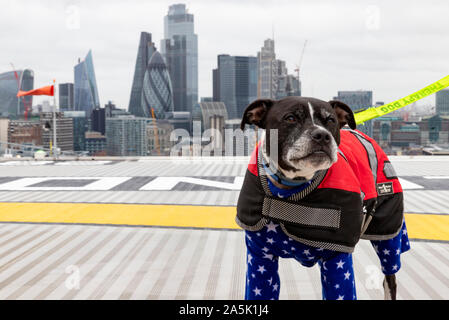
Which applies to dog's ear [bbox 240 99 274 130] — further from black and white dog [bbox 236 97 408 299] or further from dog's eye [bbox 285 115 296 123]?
dog's eye [bbox 285 115 296 123]

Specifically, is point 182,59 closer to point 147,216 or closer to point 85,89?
point 85,89

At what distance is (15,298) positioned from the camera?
3.03 m

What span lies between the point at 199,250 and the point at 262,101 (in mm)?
2219

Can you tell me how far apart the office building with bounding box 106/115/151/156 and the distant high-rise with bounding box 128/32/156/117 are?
63118mm

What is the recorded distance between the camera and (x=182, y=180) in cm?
843

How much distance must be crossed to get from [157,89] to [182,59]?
2056 cm

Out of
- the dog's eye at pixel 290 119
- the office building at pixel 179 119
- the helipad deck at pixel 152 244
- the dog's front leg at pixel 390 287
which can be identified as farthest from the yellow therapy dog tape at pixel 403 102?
the office building at pixel 179 119

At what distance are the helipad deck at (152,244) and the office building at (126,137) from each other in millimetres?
77529

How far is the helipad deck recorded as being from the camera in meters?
3.19

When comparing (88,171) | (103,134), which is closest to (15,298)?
(88,171)

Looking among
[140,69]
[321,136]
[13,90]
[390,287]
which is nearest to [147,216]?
[390,287]

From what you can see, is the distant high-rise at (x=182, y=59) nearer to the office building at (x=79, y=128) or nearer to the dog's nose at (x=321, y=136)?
→ the office building at (x=79, y=128)

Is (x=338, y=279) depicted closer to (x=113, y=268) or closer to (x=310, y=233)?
(x=310, y=233)

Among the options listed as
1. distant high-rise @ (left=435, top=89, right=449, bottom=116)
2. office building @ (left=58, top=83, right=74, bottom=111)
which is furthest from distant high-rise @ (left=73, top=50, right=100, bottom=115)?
distant high-rise @ (left=435, top=89, right=449, bottom=116)
